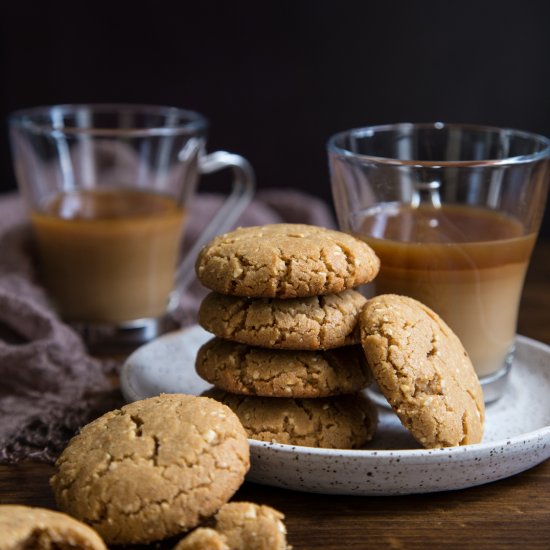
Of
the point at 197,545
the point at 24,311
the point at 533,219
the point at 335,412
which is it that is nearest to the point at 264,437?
the point at 335,412

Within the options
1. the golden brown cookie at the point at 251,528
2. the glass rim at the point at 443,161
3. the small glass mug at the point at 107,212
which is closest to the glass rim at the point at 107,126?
the small glass mug at the point at 107,212

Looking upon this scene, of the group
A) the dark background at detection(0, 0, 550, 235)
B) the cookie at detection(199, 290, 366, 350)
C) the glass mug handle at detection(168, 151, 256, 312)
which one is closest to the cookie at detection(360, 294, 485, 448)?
the cookie at detection(199, 290, 366, 350)

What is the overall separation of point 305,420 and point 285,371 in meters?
0.09

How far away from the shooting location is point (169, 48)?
2.84m

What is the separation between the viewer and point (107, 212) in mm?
2072

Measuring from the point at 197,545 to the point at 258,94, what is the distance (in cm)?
201

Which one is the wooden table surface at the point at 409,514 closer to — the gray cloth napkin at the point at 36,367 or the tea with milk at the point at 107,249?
the gray cloth napkin at the point at 36,367

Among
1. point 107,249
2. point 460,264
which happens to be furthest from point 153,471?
point 107,249

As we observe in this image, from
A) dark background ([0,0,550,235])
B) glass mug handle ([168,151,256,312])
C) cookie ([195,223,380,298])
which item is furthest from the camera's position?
dark background ([0,0,550,235])

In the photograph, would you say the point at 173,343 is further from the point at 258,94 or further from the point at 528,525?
the point at 258,94

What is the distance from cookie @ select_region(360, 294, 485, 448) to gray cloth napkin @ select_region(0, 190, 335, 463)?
0.53 meters

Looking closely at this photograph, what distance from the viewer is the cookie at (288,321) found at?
131 centimetres

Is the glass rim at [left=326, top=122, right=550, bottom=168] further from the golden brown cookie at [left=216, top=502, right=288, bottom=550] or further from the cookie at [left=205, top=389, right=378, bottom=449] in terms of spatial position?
the golden brown cookie at [left=216, top=502, right=288, bottom=550]

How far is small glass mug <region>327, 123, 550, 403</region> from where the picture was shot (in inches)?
60.7
